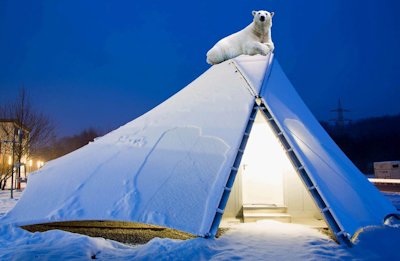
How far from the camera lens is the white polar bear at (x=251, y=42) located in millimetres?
7840

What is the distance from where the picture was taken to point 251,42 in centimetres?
793

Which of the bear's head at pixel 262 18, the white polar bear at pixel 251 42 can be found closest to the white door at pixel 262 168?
the white polar bear at pixel 251 42

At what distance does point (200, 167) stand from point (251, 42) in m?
4.09

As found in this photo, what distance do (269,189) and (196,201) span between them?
305cm

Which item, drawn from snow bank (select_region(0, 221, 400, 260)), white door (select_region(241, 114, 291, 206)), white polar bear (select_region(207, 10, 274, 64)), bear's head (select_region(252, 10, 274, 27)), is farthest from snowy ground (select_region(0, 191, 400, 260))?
bear's head (select_region(252, 10, 274, 27))

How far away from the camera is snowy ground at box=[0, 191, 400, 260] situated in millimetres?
3969

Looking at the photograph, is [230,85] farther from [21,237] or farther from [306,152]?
[21,237]

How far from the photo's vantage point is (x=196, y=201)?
4.81 meters

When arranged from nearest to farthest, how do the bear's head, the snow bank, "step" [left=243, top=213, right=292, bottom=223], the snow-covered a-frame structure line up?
the snow bank < the snow-covered a-frame structure < "step" [left=243, top=213, right=292, bottom=223] < the bear's head

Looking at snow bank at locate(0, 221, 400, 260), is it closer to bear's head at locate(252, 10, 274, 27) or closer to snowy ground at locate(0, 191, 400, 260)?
snowy ground at locate(0, 191, 400, 260)

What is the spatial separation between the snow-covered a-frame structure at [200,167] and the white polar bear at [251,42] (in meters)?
0.56

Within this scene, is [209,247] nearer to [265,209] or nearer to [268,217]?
[268,217]

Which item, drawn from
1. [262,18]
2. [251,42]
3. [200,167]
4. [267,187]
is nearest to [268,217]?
[267,187]

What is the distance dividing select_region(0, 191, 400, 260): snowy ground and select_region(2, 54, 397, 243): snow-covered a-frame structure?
0.23 meters
